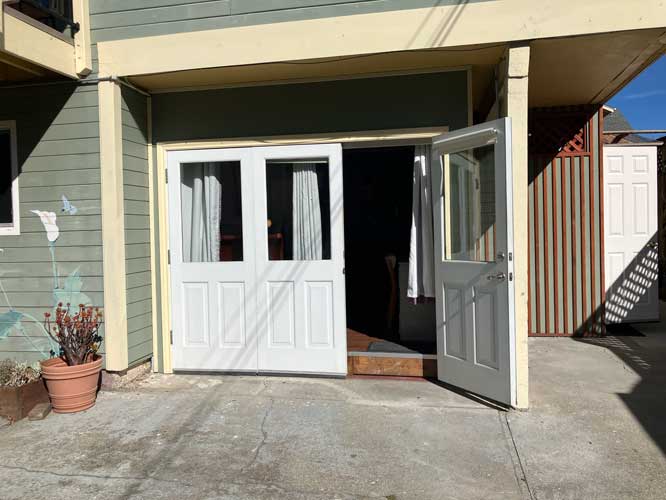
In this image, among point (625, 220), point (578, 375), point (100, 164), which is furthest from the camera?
point (625, 220)

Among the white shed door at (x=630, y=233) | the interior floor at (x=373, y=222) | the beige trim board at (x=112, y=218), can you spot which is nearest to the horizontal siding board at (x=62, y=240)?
A: the beige trim board at (x=112, y=218)

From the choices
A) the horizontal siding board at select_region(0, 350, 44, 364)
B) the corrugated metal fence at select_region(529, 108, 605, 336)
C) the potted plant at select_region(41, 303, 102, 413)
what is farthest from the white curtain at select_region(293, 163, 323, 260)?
the corrugated metal fence at select_region(529, 108, 605, 336)

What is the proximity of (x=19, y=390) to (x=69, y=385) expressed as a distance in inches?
12.8

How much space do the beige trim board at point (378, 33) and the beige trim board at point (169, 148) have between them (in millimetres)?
671

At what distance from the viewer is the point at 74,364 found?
13.1 ft

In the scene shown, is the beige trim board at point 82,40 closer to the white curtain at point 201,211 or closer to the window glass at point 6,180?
the window glass at point 6,180

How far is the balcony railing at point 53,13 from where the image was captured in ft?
13.5

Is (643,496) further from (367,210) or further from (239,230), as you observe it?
(367,210)

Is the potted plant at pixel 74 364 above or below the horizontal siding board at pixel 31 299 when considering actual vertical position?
below

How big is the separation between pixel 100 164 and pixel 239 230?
4.06 feet

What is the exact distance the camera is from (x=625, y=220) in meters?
6.36

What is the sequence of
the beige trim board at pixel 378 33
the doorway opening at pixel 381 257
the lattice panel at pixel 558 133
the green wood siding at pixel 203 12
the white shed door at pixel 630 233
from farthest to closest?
the white shed door at pixel 630 233, the lattice panel at pixel 558 133, the doorway opening at pixel 381 257, the green wood siding at pixel 203 12, the beige trim board at pixel 378 33

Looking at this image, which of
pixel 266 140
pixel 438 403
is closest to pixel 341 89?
pixel 266 140

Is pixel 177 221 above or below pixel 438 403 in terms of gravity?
above
